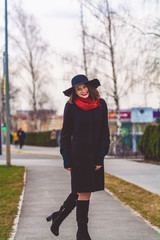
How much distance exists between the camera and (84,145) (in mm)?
5430

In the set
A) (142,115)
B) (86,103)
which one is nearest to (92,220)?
(86,103)

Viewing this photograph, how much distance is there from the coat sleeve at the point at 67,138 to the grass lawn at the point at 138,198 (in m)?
1.91

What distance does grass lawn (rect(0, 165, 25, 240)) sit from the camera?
662 centimetres

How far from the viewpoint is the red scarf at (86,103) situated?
547 cm

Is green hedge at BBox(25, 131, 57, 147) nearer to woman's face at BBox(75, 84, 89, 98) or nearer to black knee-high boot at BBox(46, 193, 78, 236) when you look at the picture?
black knee-high boot at BBox(46, 193, 78, 236)

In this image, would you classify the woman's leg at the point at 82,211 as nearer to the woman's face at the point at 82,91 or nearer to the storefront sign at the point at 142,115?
the woman's face at the point at 82,91

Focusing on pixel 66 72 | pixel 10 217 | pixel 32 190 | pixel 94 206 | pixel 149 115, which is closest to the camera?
pixel 10 217

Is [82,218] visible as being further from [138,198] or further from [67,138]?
[138,198]

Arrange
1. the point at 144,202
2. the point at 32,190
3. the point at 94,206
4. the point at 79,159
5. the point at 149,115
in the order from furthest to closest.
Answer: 1. the point at 149,115
2. the point at 32,190
3. the point at 144,202
4. the point at 94,206
5. the point at 79,159

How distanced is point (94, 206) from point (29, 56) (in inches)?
1541

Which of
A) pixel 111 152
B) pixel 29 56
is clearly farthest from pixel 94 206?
pixel 29 56

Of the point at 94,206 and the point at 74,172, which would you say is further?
the point at 94,206

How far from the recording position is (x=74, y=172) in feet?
17.9

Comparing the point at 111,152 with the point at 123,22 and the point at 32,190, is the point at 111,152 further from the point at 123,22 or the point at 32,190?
the point at 32,190
